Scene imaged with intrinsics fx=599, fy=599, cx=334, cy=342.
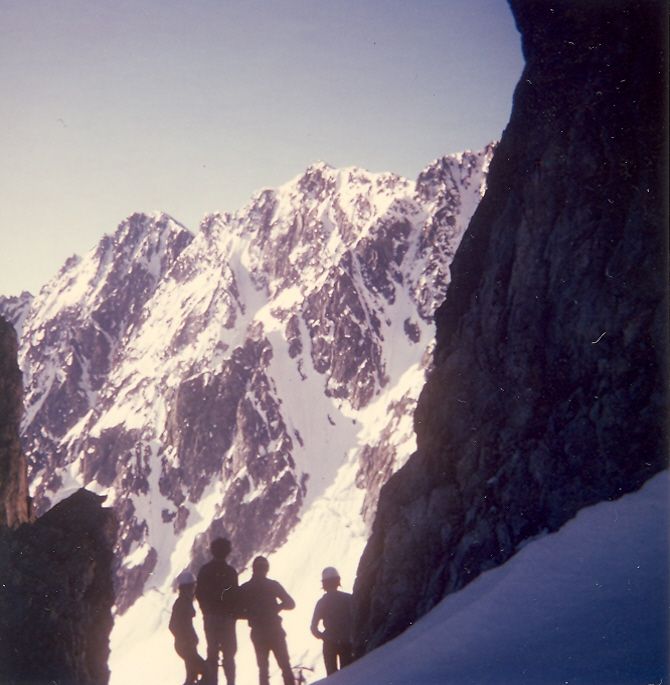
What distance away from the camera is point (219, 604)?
9930 mm

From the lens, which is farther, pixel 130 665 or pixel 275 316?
pixel 275 316

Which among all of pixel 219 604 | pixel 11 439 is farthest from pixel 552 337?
pixel 11 439

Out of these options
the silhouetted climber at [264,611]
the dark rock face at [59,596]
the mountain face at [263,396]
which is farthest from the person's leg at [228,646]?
the mountain face at [263,396]

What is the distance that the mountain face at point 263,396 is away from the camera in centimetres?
14500

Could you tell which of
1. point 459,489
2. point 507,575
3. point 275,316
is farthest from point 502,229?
point 275,316

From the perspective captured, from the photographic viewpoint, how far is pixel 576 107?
1398 centimetres

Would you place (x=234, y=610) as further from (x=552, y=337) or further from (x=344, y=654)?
(x=552, y=337)

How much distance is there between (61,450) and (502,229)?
177939 mm

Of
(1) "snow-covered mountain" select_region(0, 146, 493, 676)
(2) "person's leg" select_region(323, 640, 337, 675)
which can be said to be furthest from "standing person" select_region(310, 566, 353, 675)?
(1) "snow-covered mountain" select_region(0, 146, 493, 676)

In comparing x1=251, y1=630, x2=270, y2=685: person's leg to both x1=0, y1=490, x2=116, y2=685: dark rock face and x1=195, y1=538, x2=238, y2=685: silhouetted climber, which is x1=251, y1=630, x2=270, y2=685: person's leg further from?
x1=0, y1=490, x2=116, y2=685: dark rock face

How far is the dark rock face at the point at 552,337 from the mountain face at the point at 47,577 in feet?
22.9

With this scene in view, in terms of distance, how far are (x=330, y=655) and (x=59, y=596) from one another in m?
7.03

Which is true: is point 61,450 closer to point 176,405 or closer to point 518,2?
point 176,405

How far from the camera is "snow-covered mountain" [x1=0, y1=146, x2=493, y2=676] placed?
14312 cm
